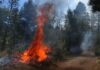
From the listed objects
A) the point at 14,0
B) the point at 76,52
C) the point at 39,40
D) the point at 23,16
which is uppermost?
the point at 14,0

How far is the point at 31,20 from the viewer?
2008 inches

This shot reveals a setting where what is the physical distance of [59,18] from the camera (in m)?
66.5

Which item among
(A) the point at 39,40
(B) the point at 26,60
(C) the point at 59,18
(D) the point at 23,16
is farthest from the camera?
(C) the point at 59,18

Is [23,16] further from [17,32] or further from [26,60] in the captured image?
[26,60]

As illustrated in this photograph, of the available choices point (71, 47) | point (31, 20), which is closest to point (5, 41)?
point (31, 20)

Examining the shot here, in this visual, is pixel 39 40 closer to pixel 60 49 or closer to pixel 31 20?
pixel 60 49

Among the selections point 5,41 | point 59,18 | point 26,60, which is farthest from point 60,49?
point 59,18

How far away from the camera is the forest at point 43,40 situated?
29.1m

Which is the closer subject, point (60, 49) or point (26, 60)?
point (26, 60)

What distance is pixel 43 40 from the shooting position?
36031mm

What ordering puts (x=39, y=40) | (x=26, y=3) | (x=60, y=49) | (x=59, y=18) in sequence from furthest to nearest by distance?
1. (x=59, y=18)
2. (x=26, y=3)
3. (x=60, y=49)
4. (x=39, y=40)

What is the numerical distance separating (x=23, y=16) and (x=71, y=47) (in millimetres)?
11172

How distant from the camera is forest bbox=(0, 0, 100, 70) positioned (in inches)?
1145

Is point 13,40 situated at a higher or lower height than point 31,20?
lower
